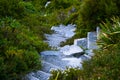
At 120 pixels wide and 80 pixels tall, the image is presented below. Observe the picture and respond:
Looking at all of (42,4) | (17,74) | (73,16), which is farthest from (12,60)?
(42,4)

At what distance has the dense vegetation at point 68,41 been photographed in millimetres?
7469

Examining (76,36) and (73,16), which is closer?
(76,36)

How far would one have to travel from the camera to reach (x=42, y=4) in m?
25.0

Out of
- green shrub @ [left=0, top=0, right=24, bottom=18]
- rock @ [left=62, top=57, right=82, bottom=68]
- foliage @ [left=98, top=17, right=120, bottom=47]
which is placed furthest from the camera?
green shrub @ [left=0, top=0, right=24, bottom=18]

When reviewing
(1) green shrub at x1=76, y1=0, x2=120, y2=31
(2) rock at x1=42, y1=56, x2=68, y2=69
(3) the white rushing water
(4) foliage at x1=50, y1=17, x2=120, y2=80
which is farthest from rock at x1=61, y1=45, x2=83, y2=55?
(4) foliage at x1=50, y1=17, x2=120, y2=80

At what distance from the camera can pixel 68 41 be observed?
48.5 feet

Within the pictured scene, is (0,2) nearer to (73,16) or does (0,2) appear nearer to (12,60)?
(73,16)

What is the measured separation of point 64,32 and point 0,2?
12.3ft

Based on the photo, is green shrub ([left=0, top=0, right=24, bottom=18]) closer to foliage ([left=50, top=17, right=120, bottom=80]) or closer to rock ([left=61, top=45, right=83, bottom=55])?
rock ([left=61, top=45, right=83, bottom=55])

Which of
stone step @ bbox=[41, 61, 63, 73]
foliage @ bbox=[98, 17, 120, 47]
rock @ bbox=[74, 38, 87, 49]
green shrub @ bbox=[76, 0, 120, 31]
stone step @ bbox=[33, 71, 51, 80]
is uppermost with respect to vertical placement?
green shrub @ bbox=[76, 0, 120, 31]

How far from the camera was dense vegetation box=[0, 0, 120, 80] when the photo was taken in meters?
7.47

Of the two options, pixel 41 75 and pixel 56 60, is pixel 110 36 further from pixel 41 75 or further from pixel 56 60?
Answer: pixel 41 75

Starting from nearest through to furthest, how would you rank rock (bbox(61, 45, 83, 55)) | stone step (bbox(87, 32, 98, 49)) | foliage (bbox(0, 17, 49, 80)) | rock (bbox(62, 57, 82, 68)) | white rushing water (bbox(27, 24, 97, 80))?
1. foliage (bbox(0, 17, 49, 80))
2. white rushing water (bbox(27, 24, 97, 80))
3. rock (bbox(62, 57, 82, 68))
4. rock (bbox(61, 45, 83, 55))
5. stone step (bbox(87, 32, 98, 49))

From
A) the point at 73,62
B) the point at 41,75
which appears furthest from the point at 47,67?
the point at 73,62
